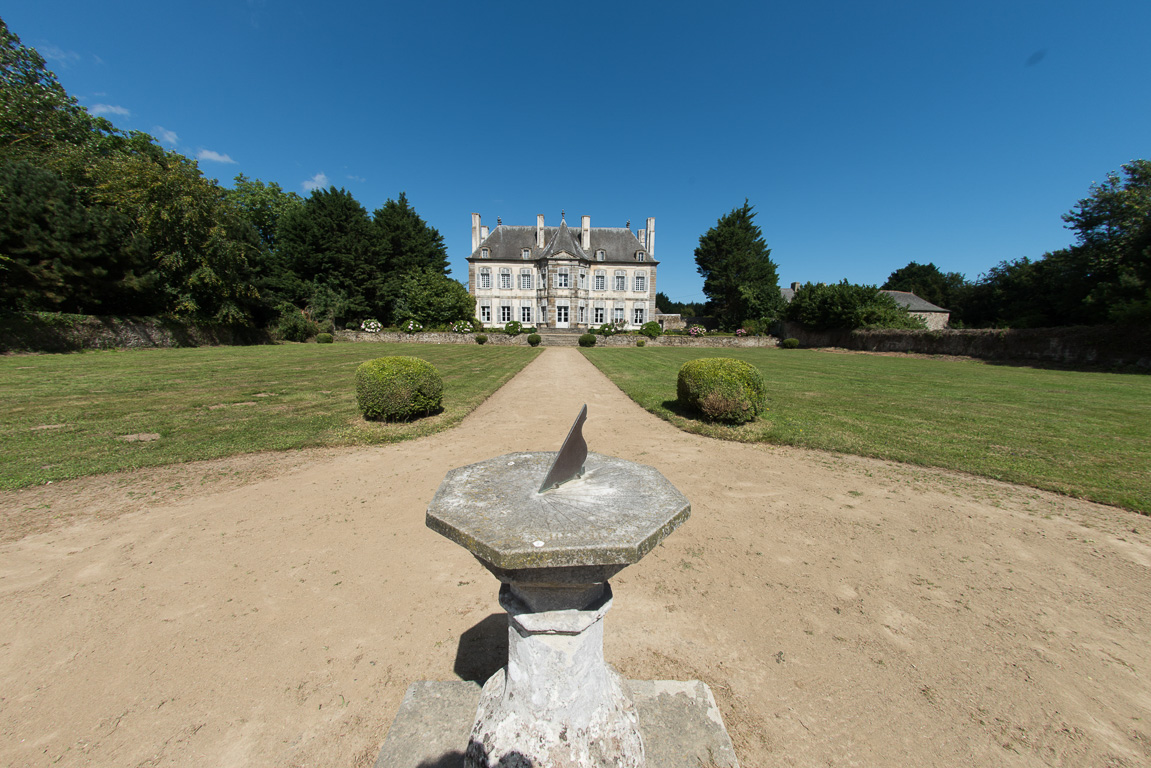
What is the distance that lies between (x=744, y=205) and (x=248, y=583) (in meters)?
48.4

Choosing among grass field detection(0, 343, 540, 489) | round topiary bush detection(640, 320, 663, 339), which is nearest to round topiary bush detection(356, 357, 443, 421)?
grass field detection(0, 343, 540, 489)

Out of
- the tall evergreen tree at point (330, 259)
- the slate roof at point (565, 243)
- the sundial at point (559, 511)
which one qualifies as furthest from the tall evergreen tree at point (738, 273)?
the sundial at point (559, 511)

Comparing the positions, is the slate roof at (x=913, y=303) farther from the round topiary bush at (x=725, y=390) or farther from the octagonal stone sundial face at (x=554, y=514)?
the octagonal stone sundial face at (x=554, y=514)

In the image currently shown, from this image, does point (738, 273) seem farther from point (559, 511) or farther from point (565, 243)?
point (559, 511)

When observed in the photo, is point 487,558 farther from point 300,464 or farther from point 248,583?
point 300,464

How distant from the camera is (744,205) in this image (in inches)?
1667

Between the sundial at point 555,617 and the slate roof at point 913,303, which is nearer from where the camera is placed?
the sundial at point 555,617

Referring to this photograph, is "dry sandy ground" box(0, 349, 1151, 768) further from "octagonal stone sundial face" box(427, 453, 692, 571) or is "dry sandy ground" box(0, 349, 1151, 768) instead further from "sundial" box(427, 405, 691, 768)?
"octagonal stone sundial face" box(427, 453, 692, 571)

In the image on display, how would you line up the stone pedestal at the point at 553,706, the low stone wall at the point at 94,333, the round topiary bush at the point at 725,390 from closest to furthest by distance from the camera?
the stone pedestal at the point at 553,706, the round topiary bush at the point at 725,390, the low stone wall at the point at 94,333

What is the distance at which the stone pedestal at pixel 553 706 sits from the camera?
1567mm

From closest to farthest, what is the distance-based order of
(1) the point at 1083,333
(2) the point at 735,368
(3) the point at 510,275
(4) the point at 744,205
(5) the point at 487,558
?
(5) the point at 487,558 < (2) the point at 735,368 < (1) the point at 1083,333 < (3) the point at 510,275 < (4) the point at 744,205

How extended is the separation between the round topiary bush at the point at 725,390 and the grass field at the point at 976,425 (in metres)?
0.27

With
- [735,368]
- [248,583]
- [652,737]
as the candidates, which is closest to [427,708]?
[652,737]

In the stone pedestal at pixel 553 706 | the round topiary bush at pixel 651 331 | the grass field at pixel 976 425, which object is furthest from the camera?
the round topiary bush at pixel 651 331
